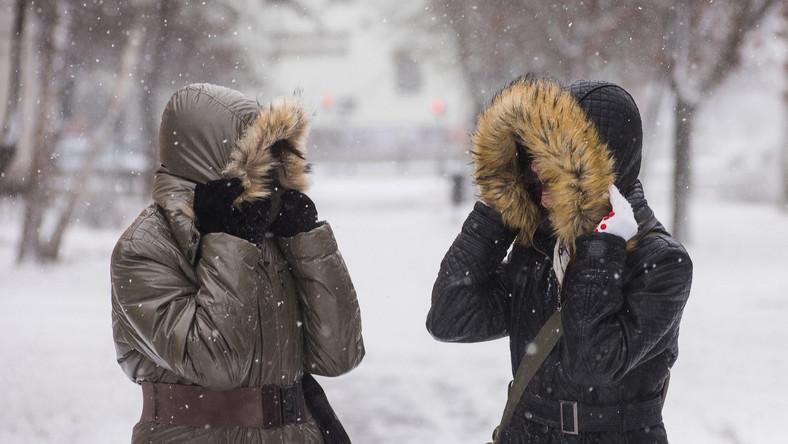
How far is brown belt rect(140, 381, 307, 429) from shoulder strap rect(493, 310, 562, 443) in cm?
67

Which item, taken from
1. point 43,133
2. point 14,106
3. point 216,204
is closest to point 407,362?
point 14,106

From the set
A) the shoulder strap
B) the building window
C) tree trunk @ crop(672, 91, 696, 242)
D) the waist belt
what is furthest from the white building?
the waist belt

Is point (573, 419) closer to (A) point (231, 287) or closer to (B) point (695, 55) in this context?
(A) point (231, 287)

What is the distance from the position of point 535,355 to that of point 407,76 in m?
45.7

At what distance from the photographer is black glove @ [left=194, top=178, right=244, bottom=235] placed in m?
2.51

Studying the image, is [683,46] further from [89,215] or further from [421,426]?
[89,215]

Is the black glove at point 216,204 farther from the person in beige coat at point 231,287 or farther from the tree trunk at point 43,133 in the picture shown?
the tree trunk at point 43,133

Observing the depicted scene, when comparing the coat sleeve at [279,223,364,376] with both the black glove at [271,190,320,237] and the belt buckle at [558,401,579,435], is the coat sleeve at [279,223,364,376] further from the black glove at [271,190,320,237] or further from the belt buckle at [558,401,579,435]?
the belt buckle at [558,401,579,435]

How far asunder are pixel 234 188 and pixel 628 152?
1087 millimetres

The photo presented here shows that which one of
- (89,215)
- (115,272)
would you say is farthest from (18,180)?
(115,272)

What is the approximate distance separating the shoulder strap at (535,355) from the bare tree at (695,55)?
10.9 meters

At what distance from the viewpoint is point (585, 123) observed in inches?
93.4

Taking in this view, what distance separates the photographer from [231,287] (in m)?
2.49

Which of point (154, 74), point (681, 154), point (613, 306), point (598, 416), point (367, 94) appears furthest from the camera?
point (367, 94)
